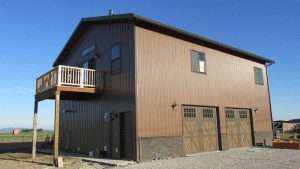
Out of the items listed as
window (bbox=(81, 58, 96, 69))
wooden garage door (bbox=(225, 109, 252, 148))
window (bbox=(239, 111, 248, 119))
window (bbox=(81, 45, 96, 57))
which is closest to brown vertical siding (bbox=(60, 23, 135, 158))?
window (bbox=(81, 45, 96, 57))

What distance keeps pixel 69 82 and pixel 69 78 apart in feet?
0.71

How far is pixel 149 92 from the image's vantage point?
1447 cm

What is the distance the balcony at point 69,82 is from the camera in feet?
47.2

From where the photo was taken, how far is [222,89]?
1883cm

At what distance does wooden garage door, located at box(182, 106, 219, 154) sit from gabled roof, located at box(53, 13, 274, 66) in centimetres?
395

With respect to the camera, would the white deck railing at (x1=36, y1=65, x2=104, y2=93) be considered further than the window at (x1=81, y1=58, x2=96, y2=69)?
No

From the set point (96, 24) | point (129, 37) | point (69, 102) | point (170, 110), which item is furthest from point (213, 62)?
point (69, 102)

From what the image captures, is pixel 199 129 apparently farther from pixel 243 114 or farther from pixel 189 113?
pixel 243 114

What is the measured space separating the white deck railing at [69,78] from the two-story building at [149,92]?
49 millimetres

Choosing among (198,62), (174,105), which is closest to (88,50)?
(198,62)

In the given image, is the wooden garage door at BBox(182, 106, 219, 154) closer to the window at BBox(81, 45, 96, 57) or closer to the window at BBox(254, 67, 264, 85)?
the window at BBox(254, 67, 264, 85)

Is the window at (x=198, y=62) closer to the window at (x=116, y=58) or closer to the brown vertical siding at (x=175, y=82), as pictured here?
the brown vertical siding at (x=175, y=82)

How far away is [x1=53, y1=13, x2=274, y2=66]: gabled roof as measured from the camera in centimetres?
1463

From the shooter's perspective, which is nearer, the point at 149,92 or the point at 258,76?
the point at 149,92
